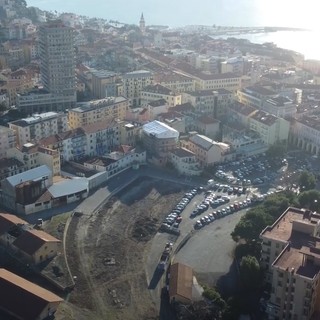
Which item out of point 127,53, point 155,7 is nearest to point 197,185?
point 127,53

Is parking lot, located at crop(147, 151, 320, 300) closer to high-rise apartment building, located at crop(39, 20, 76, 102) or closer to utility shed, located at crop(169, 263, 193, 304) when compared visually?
utility shed, located at crop(169, 263, 193, 304)

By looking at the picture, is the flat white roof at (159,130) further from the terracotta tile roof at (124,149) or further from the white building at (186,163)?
the terracotta tile roof at (124,149)

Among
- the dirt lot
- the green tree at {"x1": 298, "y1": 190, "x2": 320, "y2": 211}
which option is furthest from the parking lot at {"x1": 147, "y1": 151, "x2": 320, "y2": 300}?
the green tree at {"x1": 298, "y1": 190, "x2": 320, "y2": 211}

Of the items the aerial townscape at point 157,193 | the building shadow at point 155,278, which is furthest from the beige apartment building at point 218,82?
the building shadow at point 155,278

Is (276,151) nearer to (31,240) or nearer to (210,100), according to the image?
(210,100)

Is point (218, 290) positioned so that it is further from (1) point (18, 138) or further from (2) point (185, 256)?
(1) point (18, 138)

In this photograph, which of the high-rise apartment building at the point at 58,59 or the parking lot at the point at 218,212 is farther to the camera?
the high-rise apartment building at the point at 58,59
